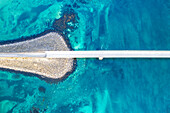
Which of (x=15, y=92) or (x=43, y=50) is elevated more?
(x=43, y=50)

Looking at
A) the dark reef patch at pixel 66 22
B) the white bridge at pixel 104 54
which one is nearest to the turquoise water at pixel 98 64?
the dark reef patch at pixel 66 22

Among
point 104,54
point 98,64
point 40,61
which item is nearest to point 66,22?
point 40,61

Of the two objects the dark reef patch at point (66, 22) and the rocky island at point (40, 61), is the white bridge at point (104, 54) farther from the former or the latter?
the dark reef patch at point (66, 22)

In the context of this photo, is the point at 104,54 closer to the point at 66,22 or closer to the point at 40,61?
the point at 66,22

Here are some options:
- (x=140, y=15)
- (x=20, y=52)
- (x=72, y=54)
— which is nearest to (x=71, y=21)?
(x=72, y=54)

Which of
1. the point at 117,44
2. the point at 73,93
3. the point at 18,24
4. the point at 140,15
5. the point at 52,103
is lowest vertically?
the point at 52,103

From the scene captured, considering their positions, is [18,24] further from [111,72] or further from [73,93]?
[111,72]

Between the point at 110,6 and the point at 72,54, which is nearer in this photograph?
the point at 72,54

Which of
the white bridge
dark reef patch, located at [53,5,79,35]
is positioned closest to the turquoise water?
dark reef patch, located at [53,5,79,35]
